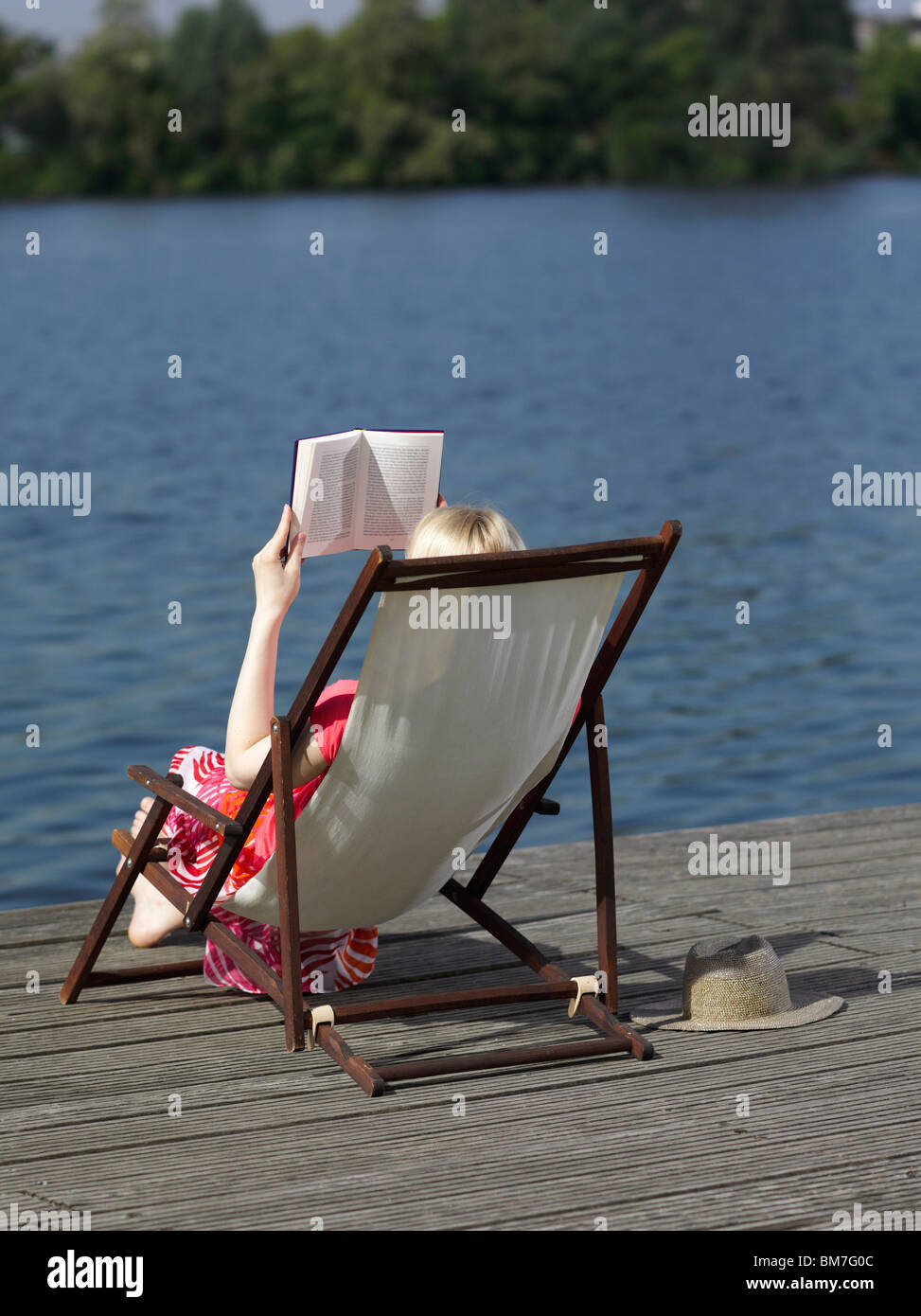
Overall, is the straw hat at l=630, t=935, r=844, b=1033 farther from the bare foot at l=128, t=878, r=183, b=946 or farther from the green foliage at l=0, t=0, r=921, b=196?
the green foliage at l=0, t=0, r=921, b=196

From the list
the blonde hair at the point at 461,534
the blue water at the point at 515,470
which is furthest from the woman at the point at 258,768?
the blue water at the point at 515,470

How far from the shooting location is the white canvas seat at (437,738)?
3076 mm

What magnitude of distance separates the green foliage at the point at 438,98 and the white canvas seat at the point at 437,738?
219 ft

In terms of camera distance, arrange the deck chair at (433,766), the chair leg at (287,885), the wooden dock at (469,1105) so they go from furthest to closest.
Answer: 1. the chair leg at (287,885)
2. the deck chair at (433,766)
3. the wooden dock at (469,1105)

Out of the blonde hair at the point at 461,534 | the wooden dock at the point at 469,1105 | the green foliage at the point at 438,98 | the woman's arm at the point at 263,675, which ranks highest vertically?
the green foliage at the point at 438,98

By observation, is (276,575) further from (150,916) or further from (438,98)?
(438,98)

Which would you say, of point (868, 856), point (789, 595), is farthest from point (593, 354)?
point (868, 856)

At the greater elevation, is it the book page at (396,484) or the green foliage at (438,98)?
the green foliage at (438,98)

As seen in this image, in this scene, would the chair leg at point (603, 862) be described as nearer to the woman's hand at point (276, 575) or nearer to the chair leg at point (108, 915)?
the woman's hand at point (276, 575)

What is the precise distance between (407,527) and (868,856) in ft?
6.79

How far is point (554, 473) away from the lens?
16922 millimetres

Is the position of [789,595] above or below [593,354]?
below
